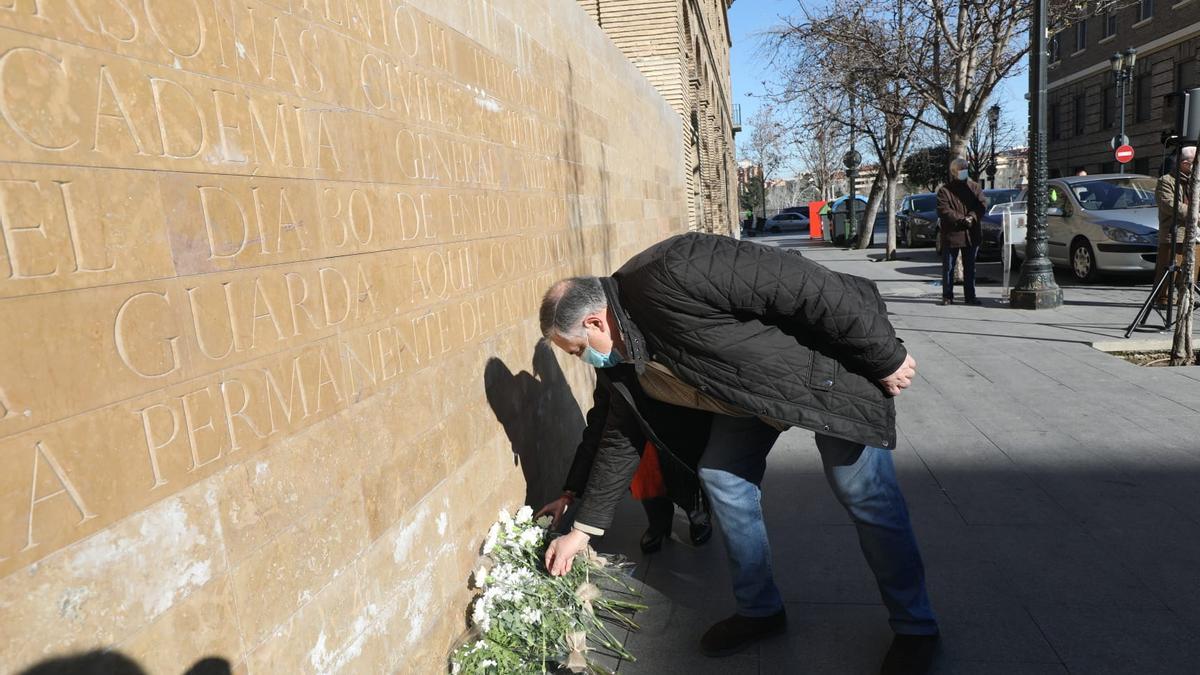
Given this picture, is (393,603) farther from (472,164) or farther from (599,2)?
(599,2)

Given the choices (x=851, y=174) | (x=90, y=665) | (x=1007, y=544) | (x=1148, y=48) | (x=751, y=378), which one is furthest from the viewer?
(x=1148, y=48)

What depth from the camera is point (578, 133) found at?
523 cm

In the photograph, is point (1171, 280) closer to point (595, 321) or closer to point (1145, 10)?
point (595, 321)

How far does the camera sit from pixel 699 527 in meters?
3.81

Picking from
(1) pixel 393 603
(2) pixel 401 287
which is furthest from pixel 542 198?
(1) pixel 393 603

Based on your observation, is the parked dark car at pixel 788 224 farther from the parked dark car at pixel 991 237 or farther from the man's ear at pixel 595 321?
the man's ear at pixel 595 321

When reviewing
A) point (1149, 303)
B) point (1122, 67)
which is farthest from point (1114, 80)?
point (1149, 303)

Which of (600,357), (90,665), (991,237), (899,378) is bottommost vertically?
(991,237)

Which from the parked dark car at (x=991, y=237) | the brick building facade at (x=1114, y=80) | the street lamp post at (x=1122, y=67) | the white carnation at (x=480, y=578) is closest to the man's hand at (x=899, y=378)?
the white carnation at (x=480, y=578)

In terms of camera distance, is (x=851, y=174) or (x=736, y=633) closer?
(x=736, y=633)

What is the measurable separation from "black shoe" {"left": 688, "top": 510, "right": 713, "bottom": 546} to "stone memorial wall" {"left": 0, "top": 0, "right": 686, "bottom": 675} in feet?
2.89

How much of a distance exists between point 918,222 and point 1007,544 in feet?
70.3

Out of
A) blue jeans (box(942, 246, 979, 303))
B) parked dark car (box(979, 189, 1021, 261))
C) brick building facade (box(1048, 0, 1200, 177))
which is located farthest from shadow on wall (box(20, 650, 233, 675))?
brick building facade (box(1048, 0, 1200, 177))

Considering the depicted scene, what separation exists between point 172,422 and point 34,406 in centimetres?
30
